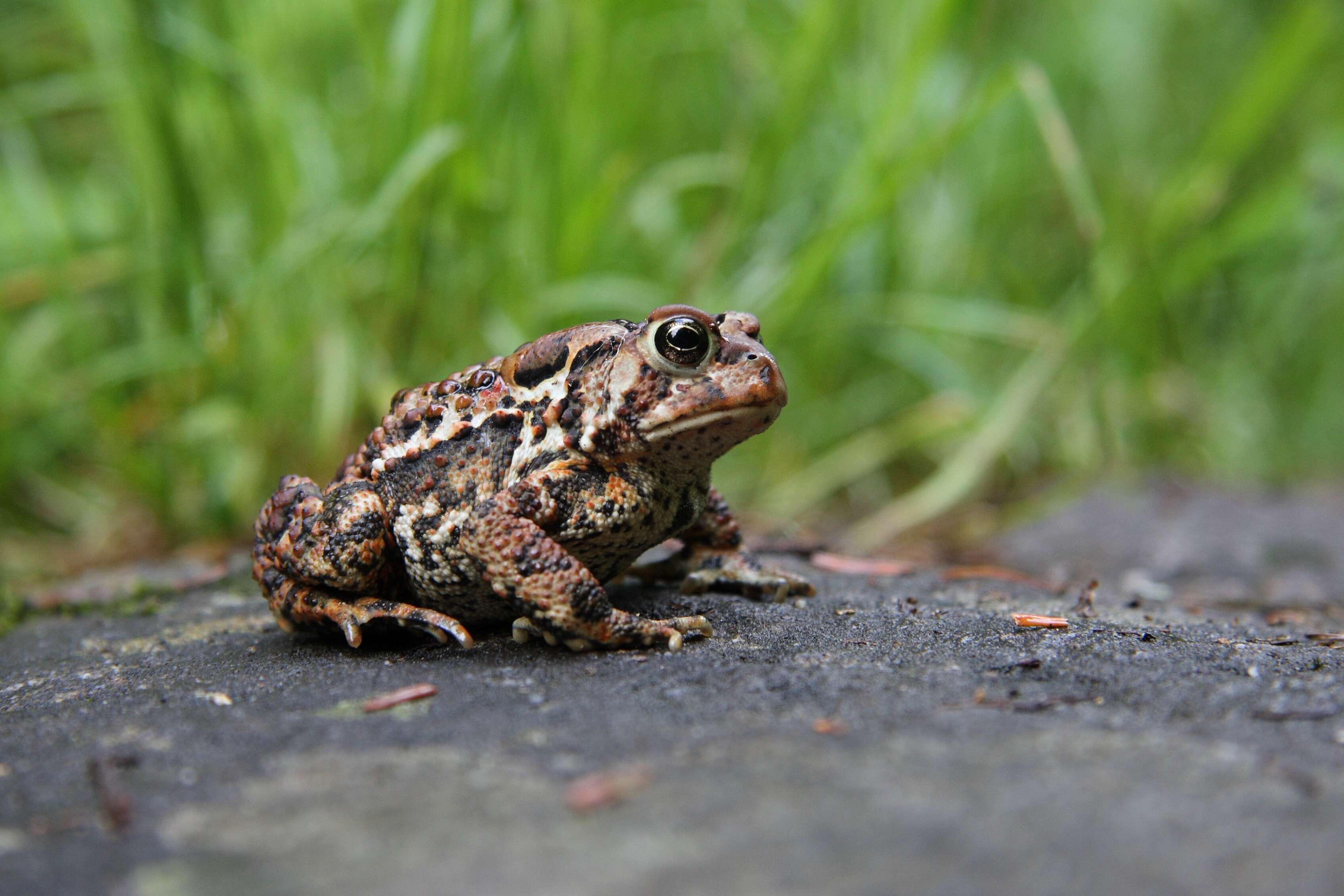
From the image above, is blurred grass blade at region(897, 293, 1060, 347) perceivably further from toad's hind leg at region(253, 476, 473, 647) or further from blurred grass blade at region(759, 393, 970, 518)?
toad's hind leg at region(253, 476, 473, 647)

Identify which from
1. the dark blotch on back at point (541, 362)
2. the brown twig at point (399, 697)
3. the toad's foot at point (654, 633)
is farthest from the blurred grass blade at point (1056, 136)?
the brown twig at point (399, 697)

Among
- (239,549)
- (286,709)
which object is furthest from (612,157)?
(286,709)

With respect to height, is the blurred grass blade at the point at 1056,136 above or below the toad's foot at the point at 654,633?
above

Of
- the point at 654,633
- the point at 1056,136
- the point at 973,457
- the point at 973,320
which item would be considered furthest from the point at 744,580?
the point at 973,320

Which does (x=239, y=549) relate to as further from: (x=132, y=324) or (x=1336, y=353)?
(x=1336, y=353)

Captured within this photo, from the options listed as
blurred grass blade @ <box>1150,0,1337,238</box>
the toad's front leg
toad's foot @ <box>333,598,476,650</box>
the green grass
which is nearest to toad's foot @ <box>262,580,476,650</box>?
toad's foot @ <box>333,598,476,650</box>

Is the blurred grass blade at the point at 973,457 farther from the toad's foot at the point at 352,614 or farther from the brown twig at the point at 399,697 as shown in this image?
the brown twig at the point at 399,697
